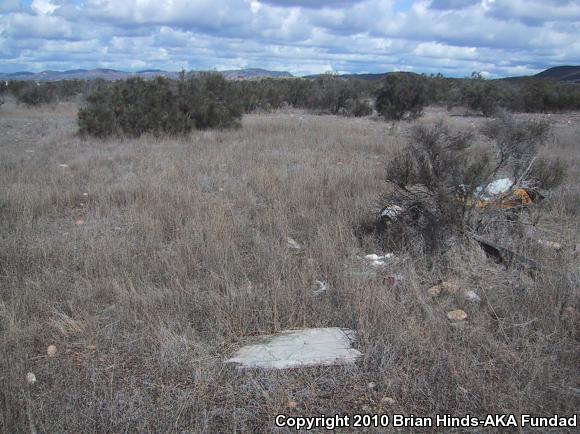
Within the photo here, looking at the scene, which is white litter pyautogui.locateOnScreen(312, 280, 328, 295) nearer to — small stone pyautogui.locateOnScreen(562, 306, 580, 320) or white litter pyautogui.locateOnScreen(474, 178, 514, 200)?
small stone pyautogui.locateOnScreen(562, 306, 580, 320)

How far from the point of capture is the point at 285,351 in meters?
2.81

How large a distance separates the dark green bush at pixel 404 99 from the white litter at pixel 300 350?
57.0 ft

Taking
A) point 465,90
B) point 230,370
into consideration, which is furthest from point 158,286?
point 465,90

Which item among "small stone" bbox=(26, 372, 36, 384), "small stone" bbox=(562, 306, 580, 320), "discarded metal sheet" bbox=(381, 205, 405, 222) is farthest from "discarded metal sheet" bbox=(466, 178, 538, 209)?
"small stone" bbox=(26, 372, 36, 384)

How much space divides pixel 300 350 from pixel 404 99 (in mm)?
17884

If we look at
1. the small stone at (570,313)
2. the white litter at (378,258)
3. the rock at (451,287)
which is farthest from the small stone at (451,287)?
the small stone at (570,313)

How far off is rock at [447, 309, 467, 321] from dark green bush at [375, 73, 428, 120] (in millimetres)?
16865

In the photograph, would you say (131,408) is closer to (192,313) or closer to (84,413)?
(84,413)

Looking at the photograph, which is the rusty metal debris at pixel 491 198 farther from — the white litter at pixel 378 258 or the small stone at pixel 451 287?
the small stone at pixel 451 287

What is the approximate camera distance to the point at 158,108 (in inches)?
497

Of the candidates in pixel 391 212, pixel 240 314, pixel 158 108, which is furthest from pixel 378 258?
pixel 158 108

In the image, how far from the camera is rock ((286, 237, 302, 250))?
14.9ft

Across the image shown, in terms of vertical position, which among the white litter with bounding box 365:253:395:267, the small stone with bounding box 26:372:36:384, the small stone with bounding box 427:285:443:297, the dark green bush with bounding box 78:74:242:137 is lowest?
the small stone with bounding box 26:372:36:384

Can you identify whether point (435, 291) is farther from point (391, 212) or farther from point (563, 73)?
point (563, 73)
